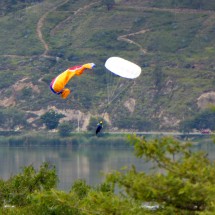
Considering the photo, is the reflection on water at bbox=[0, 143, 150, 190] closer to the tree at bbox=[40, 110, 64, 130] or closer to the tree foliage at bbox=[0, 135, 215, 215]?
the tree at bbox=[40, 110, 64, 130]

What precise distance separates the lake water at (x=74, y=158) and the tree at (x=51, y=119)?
5.32 ft

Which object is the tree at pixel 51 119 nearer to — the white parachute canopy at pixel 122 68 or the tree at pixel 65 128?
the tree at pixel 65 128

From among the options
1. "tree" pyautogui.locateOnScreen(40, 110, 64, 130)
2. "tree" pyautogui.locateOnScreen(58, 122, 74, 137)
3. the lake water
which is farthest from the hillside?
the lake water

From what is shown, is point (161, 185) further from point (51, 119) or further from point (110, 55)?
point (110, 55)

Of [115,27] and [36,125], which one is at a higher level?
[115,27]

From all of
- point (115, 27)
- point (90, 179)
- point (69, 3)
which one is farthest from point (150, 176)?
point (69, 3)

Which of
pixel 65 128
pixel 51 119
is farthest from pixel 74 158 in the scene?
pixel 51 119

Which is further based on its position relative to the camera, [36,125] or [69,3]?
[69,3]

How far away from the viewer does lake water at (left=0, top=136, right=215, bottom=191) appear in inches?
2350

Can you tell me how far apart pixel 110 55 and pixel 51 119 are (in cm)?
1168

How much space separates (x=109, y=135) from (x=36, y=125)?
5.36 metres

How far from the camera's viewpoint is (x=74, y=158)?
246ft

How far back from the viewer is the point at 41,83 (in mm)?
89375

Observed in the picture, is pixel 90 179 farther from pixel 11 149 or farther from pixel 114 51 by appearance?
pixel 114 51
